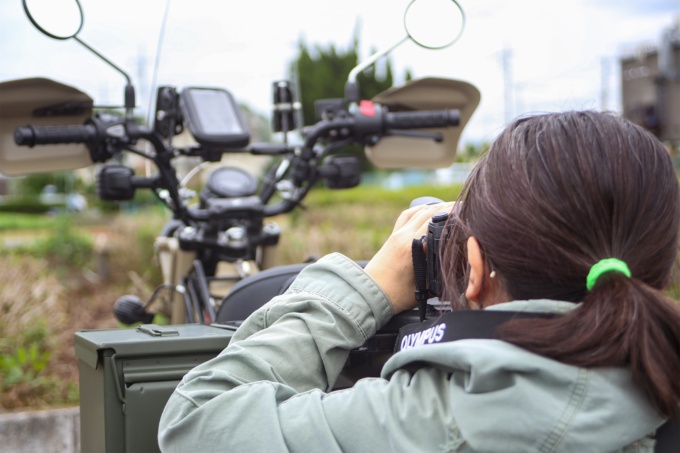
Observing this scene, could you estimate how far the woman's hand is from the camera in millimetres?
1299

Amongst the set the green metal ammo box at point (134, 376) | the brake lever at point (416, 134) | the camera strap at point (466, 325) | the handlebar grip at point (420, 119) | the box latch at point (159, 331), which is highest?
the handlebar grip at point (420, 119)

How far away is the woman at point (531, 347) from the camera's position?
924 mm

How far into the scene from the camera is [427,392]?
1.01 meters

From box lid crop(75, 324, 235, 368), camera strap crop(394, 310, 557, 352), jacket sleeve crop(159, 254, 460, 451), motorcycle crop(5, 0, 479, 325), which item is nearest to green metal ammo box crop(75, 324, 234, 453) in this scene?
box lid crop(75, 324, 235, 368)

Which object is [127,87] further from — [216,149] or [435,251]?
[435,251]

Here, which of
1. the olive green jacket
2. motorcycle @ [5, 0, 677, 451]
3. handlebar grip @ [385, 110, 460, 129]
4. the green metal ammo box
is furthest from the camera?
handlebar grip @ [385, 110, 460, 129]

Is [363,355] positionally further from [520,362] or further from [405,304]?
[520,362]

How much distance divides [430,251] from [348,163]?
1.52m

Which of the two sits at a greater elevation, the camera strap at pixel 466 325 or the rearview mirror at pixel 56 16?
the rearview mirror at pixel 56 16

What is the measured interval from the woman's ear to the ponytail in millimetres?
116

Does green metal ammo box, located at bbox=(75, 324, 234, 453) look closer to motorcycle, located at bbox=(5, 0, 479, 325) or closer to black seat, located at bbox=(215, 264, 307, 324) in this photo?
black seat, located at bbox=(215, 264, 307, 324)

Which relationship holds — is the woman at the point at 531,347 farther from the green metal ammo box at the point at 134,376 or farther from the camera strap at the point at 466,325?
the green metal ammo box at the point at 134,376

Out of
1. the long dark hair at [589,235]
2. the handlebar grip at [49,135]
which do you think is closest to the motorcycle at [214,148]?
the handlebar grip at [49,135]

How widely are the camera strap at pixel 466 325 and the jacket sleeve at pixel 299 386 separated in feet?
0.22
